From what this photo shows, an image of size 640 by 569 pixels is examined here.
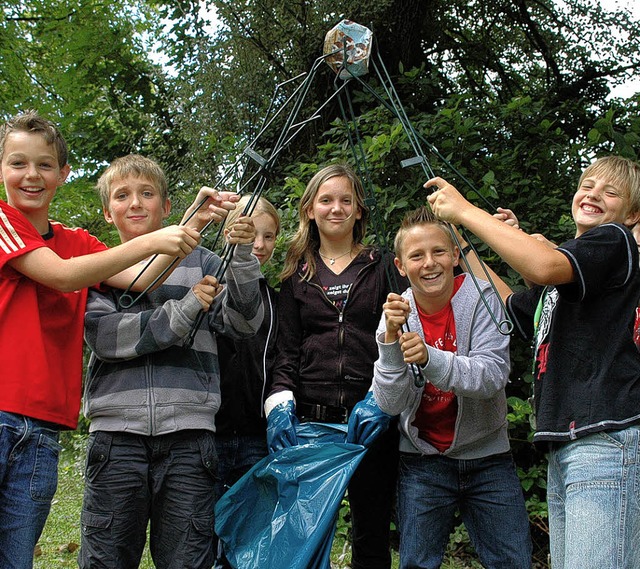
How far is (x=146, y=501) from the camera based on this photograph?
233 cm

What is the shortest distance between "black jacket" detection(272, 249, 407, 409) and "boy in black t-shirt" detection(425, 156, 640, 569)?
0.64m

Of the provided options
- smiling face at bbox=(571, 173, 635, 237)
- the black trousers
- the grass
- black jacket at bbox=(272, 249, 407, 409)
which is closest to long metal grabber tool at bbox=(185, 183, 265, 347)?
black jacket at bbox=(272, 249, 407, 409)

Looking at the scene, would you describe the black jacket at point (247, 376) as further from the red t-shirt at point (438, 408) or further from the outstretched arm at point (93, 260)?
the outstretched arm at point (93, 260)

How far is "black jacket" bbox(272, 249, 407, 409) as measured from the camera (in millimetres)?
2635

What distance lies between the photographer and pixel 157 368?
2.41m

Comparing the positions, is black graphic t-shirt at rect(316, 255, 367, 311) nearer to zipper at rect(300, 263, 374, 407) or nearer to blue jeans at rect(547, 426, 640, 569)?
zipper at rect(300, 263, 374, 407)

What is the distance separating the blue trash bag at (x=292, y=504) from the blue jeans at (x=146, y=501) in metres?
0.17

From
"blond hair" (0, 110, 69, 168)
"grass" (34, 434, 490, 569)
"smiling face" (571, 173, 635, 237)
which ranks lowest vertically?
"grass" (34, 434, 490, 569)

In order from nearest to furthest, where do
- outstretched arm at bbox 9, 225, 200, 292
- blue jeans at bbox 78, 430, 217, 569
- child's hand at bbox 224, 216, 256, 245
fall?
outstretched arm at bbox 9, 225, 200, 292
blue jeans at bbox 78, 430, 217, 569
child's hand at bbox 224, 216, 256, 245

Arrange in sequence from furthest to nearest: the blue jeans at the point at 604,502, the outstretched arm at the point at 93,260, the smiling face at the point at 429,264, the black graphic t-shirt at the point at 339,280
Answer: the black graphic t-shirt at the point at 339,280 < the smiling face at the point at 429,264 < the outstretched arm at the point at 93,260 < the blue jeans at the point at 604,502

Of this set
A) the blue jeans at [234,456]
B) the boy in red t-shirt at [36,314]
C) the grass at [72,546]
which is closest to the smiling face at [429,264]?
the boy in red t-shirt at [36,314]

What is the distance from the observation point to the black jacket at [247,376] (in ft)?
9.25

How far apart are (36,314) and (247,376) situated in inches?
36.1

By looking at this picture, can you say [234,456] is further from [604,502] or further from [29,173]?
[604,502]
